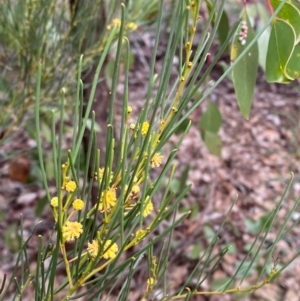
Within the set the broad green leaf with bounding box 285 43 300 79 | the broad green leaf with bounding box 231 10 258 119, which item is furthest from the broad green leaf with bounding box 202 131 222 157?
the broad green leaf with bounding box 285 43 300 79

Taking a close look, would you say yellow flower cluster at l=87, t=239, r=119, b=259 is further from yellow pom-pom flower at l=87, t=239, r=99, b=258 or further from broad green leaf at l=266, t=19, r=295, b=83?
broad green leaf at l=266, t=19, r=295, b=83

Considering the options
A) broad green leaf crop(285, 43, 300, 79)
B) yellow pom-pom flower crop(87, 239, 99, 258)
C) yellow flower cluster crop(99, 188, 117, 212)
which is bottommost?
yellow pom-pom flower crop(87, 239, 99, 258)

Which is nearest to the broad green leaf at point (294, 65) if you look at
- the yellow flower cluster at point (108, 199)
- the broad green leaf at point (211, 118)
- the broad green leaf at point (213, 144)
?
the yellow flower cluster at point (108, 199)

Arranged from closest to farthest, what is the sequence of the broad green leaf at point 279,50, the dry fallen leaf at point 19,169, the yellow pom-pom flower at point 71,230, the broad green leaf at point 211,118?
the yellow pom-pom flower at point 71,230 < the broad green leaf at point 279,50 < the broad green leaf at point 211,118 < the dry fallen leaf at point 19,169

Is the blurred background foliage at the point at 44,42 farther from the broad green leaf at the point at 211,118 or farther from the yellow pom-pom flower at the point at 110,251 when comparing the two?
the yellow pom-pom flower at the point at 110,251

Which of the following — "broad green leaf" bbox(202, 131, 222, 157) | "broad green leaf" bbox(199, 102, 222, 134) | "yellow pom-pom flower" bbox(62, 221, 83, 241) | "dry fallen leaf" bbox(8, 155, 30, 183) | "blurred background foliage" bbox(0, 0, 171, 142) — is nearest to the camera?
"yellow pom-pom flower" bbox(62, 221, 83, 241)
